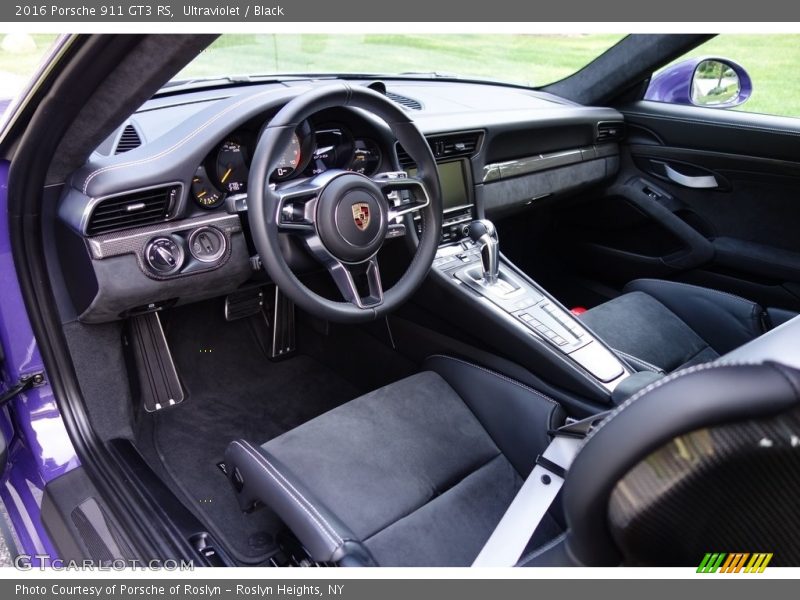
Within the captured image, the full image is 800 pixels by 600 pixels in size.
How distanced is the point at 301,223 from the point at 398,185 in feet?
1.11

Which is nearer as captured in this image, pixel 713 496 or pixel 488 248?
pixel 713 496

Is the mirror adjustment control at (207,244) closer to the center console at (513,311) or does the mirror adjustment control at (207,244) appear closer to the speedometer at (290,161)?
the speedometer at (290,161)

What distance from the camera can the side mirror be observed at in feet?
9.48

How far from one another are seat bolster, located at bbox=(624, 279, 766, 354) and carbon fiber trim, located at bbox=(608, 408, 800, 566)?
73.2 inches

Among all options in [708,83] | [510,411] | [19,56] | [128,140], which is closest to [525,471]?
[510,411]

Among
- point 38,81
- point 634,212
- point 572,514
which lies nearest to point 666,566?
point 572,514

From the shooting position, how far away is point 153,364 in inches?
94.3

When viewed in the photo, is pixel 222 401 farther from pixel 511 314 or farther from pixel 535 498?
pixel 535 498

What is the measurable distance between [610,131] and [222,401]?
85.0 inches

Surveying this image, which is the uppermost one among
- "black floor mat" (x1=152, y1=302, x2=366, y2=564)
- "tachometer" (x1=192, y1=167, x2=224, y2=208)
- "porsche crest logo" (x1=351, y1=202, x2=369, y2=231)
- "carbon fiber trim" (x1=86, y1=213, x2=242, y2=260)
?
"tachometer" (x1=192, y1=167, x2=224, y2=208)

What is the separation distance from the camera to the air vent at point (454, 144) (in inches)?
96.1

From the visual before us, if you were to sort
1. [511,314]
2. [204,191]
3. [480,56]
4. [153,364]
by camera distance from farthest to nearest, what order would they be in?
[480,56]
[153,364]
[511,314]
[204,191]

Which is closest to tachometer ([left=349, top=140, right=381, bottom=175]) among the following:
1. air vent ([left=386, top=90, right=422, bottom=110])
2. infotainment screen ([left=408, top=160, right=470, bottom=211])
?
infotainment screen ([left=408, top=160, right=470, bottom=211])

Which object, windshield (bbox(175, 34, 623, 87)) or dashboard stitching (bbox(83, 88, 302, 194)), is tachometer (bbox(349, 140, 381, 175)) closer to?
dashboard stitching (bbox(83, 88, 302, 194))
